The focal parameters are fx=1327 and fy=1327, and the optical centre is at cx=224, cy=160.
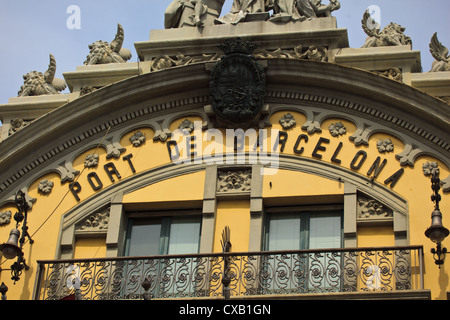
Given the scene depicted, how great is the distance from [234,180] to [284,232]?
1.38 m

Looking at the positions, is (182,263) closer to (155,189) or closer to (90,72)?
(155,189)

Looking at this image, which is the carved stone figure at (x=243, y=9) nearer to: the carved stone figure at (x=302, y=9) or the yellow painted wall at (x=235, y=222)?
the carved stone figure at (x=302, y=9)

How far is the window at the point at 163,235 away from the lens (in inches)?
941

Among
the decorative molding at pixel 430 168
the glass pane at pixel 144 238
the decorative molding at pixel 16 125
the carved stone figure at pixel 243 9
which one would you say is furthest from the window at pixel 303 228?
the decorative molding at pixel 16 125

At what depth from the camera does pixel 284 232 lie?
23.8 meters

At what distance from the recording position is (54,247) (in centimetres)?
2394

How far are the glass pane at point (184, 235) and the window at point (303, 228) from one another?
129 cm

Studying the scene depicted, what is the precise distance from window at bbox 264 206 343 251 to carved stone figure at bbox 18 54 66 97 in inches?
208

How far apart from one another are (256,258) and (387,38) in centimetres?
538

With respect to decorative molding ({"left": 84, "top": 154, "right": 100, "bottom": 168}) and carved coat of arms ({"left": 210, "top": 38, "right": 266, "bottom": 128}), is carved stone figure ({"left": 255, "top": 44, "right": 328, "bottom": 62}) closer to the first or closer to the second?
carved coat of arms ({"left": 210, "top": 38, "right": 266, "bottom": 128})

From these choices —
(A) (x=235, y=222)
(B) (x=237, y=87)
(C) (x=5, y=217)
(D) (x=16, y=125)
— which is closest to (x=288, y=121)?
(B) (x=237, y=87)

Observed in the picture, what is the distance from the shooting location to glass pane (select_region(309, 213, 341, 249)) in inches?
922

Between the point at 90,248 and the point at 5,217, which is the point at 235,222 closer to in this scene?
Result: the point at 90,248
